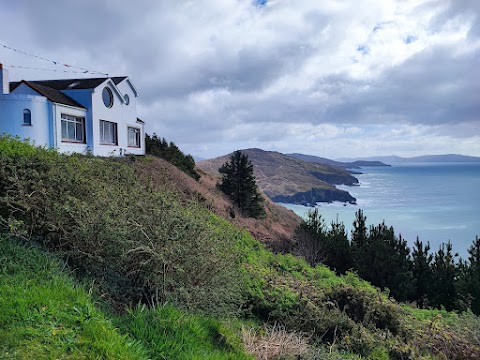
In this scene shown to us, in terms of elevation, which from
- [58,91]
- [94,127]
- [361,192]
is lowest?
[361,192]

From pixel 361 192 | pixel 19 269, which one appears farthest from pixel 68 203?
pixel 361 192

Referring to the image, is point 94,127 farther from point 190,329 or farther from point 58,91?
point 190,329

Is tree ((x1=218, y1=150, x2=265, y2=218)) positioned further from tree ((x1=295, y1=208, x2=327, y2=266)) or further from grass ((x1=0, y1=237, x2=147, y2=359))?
grass ((x1=0, y1=237, x2=147, y2=359))

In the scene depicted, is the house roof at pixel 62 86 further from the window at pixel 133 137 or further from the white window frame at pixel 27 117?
the window at pixel 133 137

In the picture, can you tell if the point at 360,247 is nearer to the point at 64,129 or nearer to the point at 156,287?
the point at 156,287

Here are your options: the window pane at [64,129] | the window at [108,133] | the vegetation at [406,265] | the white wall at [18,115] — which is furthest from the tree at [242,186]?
the white wall at [18,115]

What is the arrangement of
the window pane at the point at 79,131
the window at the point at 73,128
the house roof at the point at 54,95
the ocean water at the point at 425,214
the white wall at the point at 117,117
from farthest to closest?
the ocean water at the point at 425,214 < the white wall at the point at 117,117 < the window pane at the point at 79,131 < the window at the point at 73,128 < the house roof at the point at 54,95

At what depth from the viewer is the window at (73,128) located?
20.2m

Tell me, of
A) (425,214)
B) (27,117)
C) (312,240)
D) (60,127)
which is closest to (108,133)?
(60,127)

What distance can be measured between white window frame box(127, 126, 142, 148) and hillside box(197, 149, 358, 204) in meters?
43.0

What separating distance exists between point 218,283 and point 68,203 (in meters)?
2.64

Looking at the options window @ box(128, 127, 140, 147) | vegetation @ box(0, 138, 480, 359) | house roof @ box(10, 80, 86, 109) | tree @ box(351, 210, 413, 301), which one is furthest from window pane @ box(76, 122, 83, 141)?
tree @ box(351, 210, 413, 301)

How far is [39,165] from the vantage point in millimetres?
6062

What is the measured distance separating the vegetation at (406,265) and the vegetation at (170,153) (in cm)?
1476
